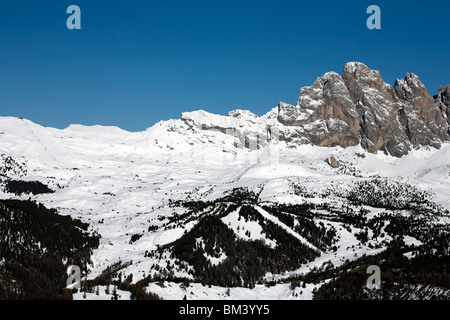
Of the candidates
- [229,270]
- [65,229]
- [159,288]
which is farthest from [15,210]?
[159,288]

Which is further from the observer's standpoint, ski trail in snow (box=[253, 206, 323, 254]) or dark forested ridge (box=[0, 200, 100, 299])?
ski trail in snow (box=[253, 206, 323, 254])

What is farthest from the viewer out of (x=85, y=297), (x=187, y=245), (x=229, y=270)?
(x=187, y=245)

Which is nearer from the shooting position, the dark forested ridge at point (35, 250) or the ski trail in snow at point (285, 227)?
the dark forested ridge at point (35, 250)

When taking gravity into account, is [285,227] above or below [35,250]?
above

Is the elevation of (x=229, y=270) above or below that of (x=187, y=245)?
below

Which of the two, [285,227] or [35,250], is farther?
[285,227]
